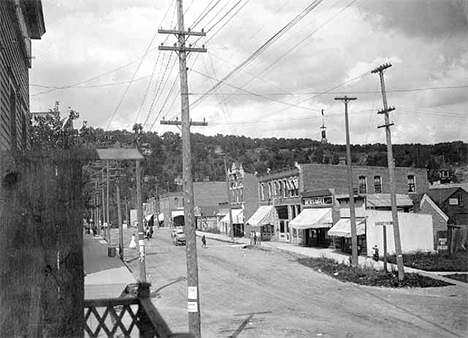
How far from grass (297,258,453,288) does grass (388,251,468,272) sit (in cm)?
398

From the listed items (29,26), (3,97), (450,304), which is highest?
(29,26)

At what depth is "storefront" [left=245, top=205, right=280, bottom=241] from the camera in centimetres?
5375

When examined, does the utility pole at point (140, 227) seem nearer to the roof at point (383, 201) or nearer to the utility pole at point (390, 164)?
the utility pole at point (390, 164)

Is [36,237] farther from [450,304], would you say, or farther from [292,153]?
[292,153]

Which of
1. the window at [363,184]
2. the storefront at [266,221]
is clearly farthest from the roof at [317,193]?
the storefront at [266,221]

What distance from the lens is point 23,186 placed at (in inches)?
222

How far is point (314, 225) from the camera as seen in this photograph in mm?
42312

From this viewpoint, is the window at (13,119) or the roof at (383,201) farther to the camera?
the roof at (383,201)

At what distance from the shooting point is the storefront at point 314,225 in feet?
139

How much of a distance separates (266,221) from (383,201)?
1469 cm

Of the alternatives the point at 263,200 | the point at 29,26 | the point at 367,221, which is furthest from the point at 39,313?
the point at 263,200

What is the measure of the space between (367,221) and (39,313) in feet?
104

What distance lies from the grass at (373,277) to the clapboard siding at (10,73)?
17894mm

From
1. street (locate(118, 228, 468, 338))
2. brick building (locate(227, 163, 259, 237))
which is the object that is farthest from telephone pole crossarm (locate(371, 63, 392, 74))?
brick building (locate(227, 163, 259, 237))
